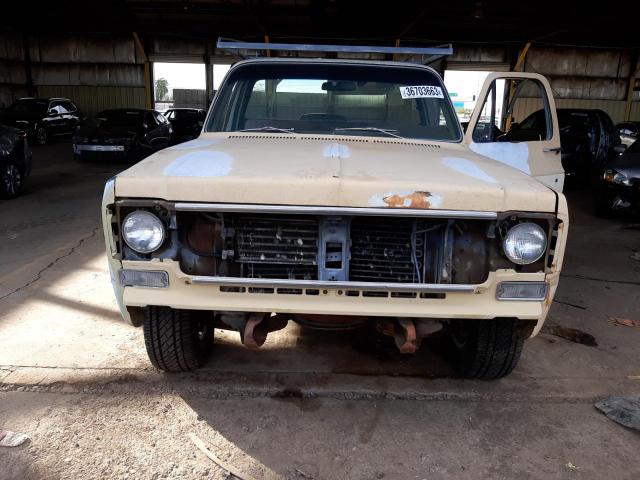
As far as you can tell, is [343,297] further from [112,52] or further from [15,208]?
[112,52]

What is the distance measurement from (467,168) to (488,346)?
3.33 ft

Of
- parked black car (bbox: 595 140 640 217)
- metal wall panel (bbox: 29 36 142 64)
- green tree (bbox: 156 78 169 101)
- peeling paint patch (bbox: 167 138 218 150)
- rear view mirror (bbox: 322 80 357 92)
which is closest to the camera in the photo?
peeling paint patch (bbox: 167 138 218 150)

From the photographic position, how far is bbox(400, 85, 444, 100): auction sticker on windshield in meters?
3.66

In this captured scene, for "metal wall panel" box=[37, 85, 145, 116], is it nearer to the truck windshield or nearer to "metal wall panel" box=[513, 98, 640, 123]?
"metal wall panel" box=[513, 98, 640, 123]

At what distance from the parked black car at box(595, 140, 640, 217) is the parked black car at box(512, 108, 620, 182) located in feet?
7.93

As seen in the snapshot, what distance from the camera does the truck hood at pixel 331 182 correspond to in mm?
2270

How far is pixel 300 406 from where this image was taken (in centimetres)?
286

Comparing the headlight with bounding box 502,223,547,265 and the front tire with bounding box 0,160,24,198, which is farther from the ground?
the headlight with bounding box 502,223,547,265

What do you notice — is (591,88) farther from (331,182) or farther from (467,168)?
(331,182)

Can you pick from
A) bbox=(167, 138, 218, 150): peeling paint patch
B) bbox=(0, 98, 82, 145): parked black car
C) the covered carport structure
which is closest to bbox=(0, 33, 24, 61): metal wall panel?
bbox=(0, 98, 82, 145): parked black car

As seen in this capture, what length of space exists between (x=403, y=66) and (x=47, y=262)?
403cm

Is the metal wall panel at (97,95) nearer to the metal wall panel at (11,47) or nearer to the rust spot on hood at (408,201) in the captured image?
the metal wall panel at (11,47)

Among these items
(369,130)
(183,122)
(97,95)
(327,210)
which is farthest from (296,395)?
(97,95)

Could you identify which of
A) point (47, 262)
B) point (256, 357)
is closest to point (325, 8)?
point (47, 262)
